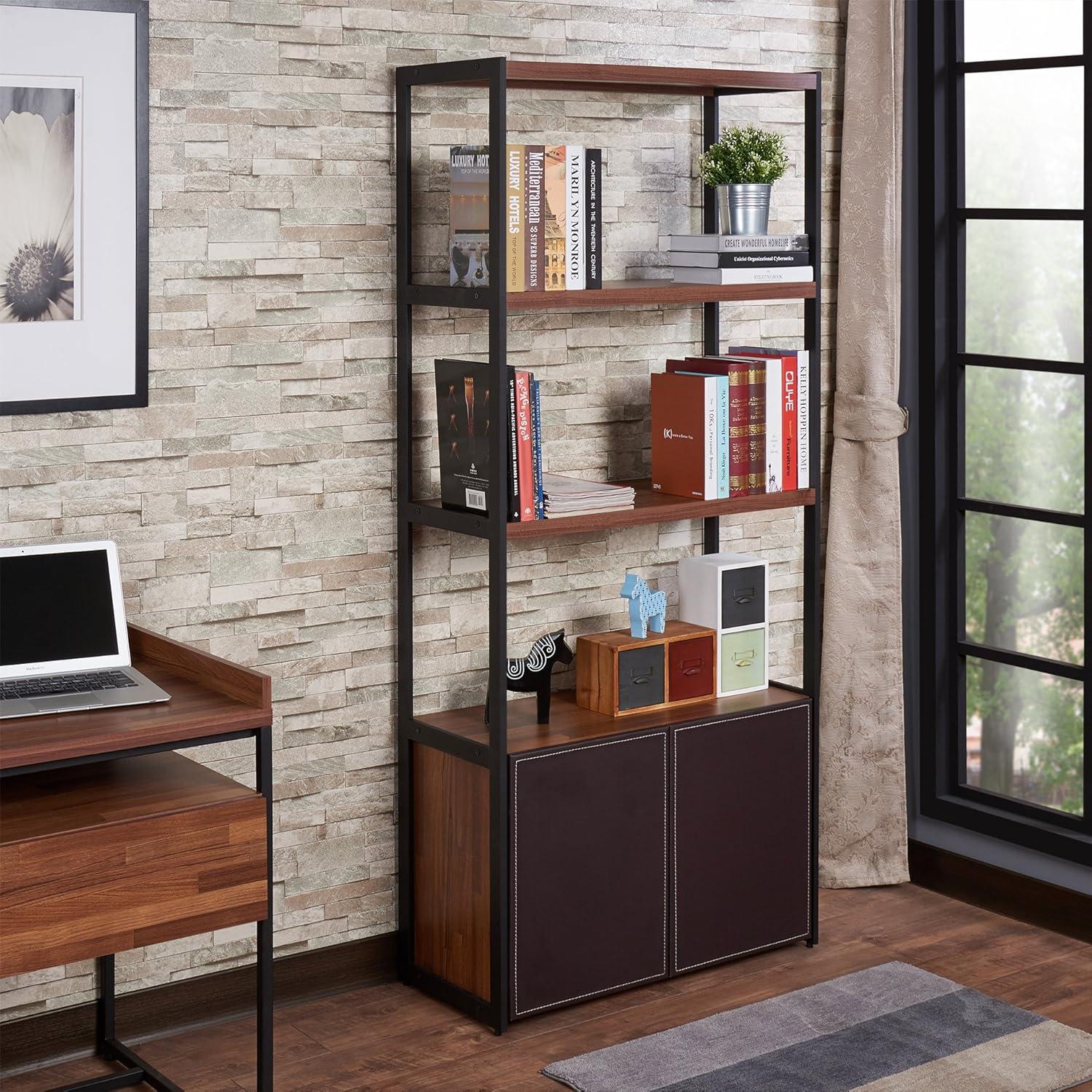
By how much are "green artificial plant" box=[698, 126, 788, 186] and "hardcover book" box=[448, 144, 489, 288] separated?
0.58 metres

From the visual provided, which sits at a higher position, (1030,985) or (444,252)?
(444,252)

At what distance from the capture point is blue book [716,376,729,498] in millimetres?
3426

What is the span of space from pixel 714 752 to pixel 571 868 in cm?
42

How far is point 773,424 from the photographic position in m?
3.50

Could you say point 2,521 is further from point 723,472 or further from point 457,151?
point 723,472

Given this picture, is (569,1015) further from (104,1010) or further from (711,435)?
(711,435)

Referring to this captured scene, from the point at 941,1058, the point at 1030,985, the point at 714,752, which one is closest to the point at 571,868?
the point at 714,752

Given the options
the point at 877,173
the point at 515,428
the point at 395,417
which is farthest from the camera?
the point at 877,173

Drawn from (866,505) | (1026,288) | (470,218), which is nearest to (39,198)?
(470,218)

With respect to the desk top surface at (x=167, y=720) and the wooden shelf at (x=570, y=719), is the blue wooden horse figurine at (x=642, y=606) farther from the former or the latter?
the desk top surface at (x=167, y=720)

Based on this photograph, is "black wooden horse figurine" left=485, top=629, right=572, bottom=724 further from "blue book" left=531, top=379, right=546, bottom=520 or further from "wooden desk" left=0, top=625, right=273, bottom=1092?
"wooden desk" left=0, top=625, right=273, bottom=1092

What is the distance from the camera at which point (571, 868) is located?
10.8ft

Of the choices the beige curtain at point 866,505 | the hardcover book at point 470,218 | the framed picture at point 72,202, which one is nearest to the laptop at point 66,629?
the framed picture at point 72,202

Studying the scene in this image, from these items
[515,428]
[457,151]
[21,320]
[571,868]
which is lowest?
[571,868]
